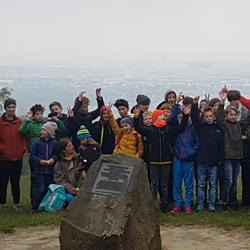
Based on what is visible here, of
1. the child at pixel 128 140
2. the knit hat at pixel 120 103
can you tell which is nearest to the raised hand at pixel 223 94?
the child at pixel 128 140

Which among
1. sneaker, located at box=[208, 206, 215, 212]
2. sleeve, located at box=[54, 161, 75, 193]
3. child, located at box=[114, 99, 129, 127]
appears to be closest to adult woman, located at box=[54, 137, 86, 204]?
sleeve, located at box=[54, 161, 75, 193]

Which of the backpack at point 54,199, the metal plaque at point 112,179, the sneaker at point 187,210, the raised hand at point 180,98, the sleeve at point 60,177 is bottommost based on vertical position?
the sneaker at point 187,210

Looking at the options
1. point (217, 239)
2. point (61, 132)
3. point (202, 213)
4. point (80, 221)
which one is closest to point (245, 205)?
point (202, 213)

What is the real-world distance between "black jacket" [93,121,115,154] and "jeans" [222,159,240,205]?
2.09 m

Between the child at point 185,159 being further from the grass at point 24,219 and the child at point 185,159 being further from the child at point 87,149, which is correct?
the grass at point 24,219

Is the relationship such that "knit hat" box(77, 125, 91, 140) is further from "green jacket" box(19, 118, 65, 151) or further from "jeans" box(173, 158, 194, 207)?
"jeans" box(173, 158, 194, 207)

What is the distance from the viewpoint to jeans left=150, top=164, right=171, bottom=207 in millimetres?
9820

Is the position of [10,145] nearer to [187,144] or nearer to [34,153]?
[34,153]

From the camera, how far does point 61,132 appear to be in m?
10.6

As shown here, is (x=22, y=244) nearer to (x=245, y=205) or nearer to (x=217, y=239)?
(x=217, y=239)

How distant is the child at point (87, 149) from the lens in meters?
10.1

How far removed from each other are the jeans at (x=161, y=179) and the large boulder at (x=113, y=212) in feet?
8.23

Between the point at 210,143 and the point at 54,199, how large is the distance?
2856 mm

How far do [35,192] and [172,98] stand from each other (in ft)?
9.68
